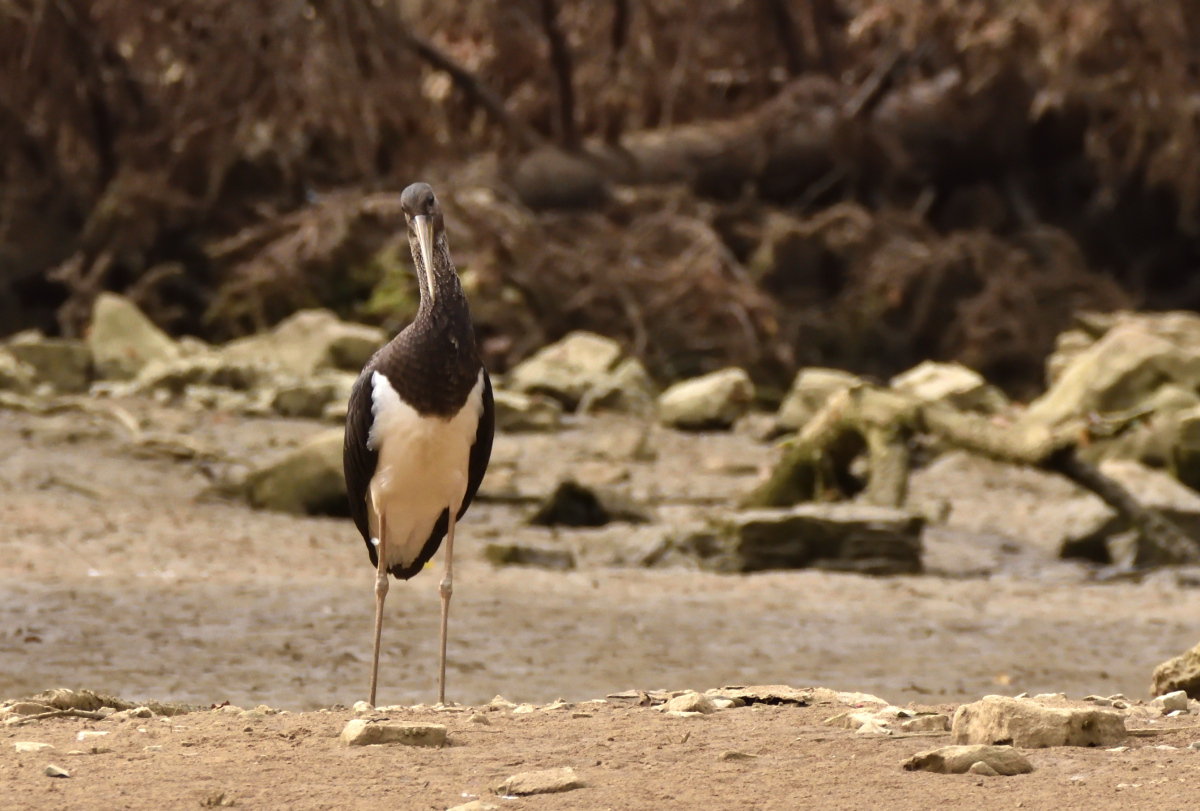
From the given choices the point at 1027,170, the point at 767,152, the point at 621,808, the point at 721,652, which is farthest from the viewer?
the point at 1027,170

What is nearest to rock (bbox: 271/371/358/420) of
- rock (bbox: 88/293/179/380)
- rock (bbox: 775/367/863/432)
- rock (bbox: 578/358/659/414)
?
rock (bbox: 88/293/179/380)

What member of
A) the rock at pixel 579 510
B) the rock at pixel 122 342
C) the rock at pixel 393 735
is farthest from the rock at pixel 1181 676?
the rock at pixel 122 342

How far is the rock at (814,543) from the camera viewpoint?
760 centimetres

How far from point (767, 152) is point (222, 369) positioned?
6.11 m

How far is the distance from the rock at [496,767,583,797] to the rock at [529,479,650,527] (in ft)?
17.7

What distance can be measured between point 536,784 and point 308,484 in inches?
219

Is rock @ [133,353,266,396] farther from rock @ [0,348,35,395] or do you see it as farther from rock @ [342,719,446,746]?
rock @ [342,719,446,746]

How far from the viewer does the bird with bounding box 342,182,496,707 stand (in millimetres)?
4410

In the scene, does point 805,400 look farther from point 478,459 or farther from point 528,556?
point 478,459

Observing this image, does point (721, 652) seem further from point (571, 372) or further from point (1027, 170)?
point (1027, 170)

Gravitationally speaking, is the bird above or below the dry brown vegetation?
below

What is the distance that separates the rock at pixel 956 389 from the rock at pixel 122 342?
18.3 feet

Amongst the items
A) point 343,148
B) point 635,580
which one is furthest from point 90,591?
point 343,148

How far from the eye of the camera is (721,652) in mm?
5965
